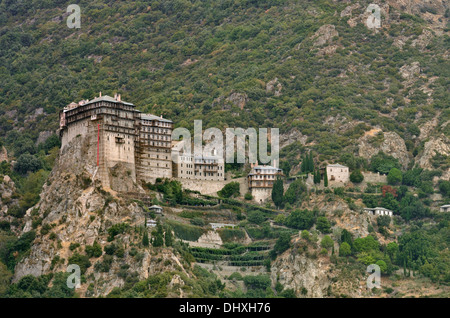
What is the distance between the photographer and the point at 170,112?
512ft

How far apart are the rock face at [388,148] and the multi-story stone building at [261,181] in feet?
44.9

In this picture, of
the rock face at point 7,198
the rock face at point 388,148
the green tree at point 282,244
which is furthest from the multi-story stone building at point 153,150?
the rock face at point 388,148

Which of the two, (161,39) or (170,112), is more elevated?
(161,39)

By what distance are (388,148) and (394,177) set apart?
310 inches

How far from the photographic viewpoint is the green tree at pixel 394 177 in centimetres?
13562

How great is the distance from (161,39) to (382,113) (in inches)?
2298

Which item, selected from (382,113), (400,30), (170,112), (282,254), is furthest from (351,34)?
(282,254)

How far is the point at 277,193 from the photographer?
132125mm

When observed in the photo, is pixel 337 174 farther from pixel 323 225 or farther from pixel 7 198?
pixel 7 198

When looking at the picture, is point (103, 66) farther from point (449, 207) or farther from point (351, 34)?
point (449, 207)

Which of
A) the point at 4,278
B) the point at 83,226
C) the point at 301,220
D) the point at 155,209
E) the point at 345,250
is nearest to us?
the point at 4,278

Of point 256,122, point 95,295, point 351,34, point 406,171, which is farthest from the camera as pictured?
point 351,34

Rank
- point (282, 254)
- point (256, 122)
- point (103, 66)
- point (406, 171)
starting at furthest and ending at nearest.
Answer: point (103, 66)
point (256, 122)
point (406, 171)
point (282, 254)

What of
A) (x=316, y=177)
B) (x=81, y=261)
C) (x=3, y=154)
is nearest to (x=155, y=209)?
(x=81, y=261)
